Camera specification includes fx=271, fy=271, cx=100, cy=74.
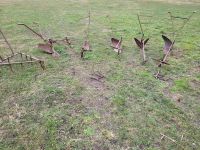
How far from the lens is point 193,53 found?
4754mm

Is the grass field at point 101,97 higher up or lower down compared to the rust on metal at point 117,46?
lower down

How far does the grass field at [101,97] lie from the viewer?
8.58 feet

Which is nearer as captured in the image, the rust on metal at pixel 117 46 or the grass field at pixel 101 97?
the grass field at pixel 101 97

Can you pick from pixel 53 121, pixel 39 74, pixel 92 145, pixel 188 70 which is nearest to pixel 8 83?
pixel 39 74

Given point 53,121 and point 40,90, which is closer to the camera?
point 53,121

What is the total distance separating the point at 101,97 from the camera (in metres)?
3.29

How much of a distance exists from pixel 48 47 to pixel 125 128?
2.36 meters

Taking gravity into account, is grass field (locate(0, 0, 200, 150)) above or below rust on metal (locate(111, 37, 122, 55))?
below

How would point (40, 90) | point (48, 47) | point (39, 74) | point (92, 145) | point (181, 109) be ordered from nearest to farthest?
1. point (92, 145)
2. point (181, 109)
3. point (40, 90)
4. point (39, 74)
5. point (48, 47)

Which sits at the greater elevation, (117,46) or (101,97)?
(117,46)

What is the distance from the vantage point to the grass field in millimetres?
2615

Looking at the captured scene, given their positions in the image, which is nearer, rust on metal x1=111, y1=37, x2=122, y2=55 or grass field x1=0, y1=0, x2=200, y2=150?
grass field x1=0, y1=0, x2=200, y2=150

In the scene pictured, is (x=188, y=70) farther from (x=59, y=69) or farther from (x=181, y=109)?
(x=59, y=69)

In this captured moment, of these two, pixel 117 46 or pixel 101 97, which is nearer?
pixel 101 97
